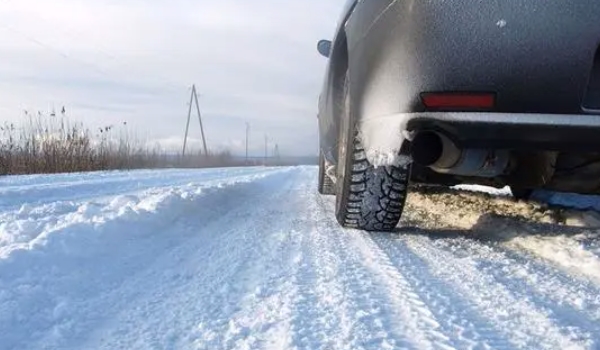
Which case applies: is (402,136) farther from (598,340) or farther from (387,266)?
(598,340)

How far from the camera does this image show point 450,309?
1712mm

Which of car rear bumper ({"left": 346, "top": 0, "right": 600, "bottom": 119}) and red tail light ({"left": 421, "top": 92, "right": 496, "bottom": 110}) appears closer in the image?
car rear bumper ({"left": 346, "top": 0, "right": 600, "bottom": 119})

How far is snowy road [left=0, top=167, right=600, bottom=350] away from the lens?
58.9 inches

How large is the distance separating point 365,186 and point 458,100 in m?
0.83

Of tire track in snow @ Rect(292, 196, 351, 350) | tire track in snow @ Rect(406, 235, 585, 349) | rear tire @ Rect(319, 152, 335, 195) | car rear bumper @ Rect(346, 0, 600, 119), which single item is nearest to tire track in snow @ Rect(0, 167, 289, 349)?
tire track in snow @ Rect(292, 196, 351, 350)

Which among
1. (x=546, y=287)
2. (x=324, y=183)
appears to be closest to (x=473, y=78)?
Answer: (x=546, y=287)

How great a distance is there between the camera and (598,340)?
145cm

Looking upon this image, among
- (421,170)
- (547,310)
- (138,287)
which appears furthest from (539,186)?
(138,287)

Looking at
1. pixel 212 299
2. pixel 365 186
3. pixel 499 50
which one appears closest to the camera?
pixel 212 299

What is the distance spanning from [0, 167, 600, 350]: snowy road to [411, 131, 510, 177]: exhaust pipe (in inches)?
15.0

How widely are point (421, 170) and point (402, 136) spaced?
110 centimetres

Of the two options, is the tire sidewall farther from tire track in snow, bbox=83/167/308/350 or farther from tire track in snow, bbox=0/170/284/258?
tire track in snow, bbox=0/170/284/258

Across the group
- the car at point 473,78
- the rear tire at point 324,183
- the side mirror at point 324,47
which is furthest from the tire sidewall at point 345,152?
the rear tire at point 324,183

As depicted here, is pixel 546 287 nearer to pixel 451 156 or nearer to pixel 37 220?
pixel 451 156
